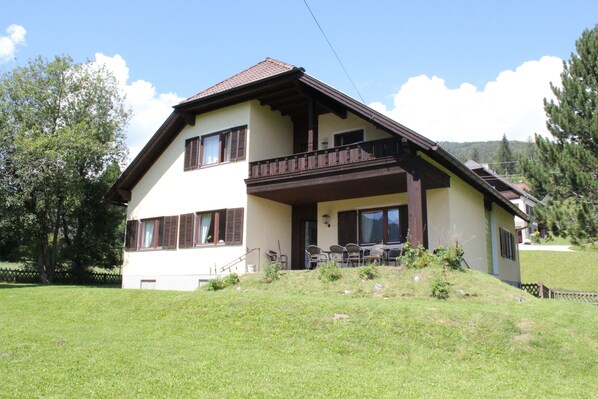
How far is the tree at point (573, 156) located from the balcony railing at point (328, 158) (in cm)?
982

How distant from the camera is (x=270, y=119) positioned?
19344 mm

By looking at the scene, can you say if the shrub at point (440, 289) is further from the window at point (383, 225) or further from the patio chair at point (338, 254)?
the window at point (383, 225)

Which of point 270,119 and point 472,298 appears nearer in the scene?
point 472,298

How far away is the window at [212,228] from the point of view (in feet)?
58.4

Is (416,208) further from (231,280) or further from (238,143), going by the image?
(238,143)

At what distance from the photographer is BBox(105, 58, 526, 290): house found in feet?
52.2

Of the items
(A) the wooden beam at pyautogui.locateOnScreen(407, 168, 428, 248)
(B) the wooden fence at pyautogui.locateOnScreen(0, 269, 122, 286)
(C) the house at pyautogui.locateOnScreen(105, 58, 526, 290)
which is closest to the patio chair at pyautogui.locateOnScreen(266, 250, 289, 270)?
(C) the house at pyautogui.locateOnScreen(105, 58, 526, 290)

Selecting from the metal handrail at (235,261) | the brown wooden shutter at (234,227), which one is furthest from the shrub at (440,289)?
the brown wooden shutter at (234,227)

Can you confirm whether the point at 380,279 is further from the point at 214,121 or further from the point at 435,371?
the point at 214,121

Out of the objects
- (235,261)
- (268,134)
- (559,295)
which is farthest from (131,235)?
(559,295)

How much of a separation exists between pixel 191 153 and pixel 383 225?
314 inches

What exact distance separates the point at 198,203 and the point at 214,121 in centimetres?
320

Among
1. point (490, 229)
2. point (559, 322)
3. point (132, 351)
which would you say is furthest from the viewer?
point (490, 229)

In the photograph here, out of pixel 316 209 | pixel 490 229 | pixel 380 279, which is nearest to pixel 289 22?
pixel 380 279
